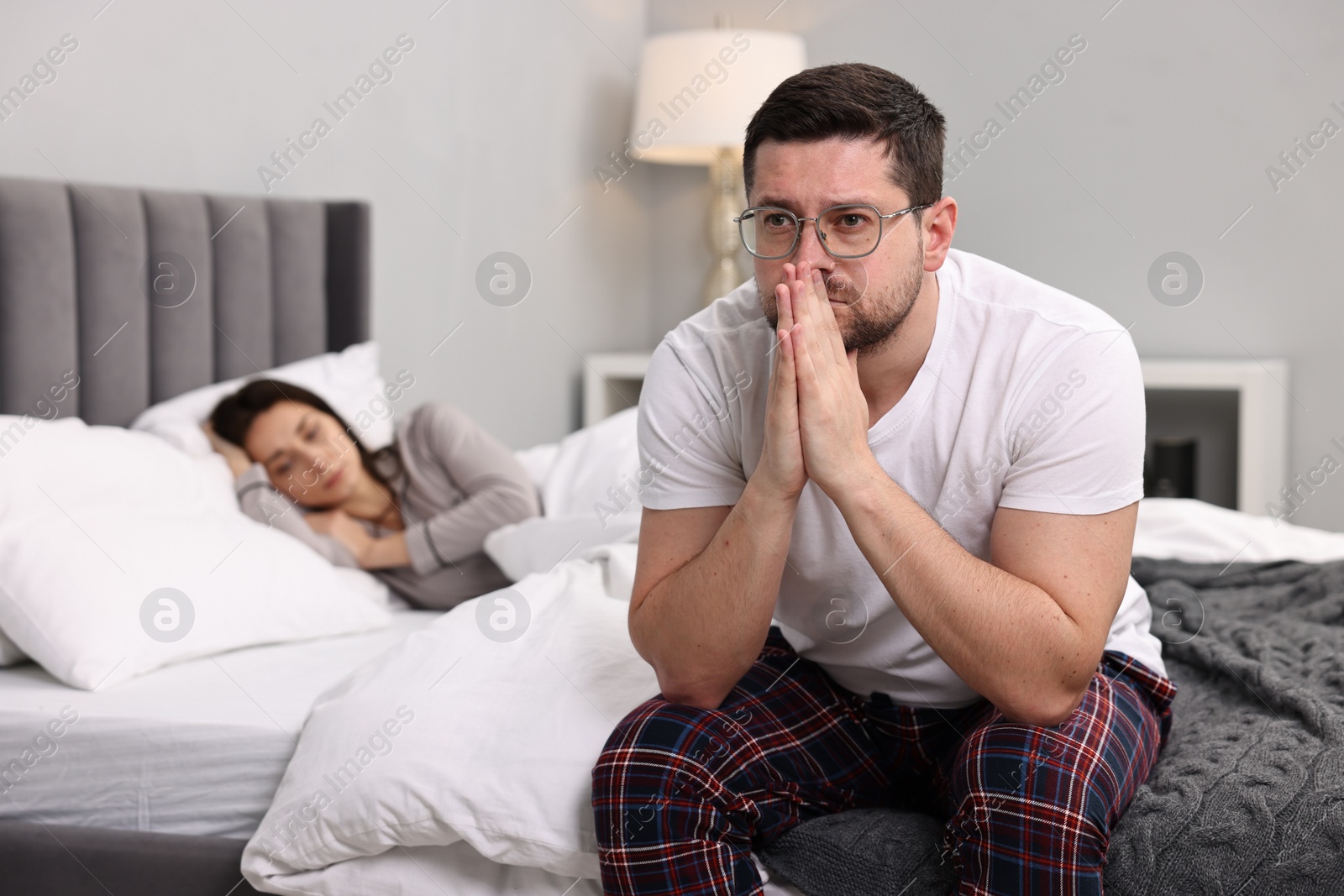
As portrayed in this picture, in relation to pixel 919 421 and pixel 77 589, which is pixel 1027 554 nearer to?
pixel 919 421

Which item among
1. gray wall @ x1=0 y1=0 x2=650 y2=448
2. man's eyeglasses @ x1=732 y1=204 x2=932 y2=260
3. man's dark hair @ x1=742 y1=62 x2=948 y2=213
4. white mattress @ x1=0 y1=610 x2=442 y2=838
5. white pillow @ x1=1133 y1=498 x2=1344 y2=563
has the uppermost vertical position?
gray wall @ x1=0 y1=0 x2=650 y2=448

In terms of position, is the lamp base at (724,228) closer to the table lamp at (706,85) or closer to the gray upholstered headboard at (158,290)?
Answer: the table lamp at (706,85)

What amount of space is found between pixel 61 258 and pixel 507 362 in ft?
4.61

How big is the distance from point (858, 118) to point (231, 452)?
4.08 ft

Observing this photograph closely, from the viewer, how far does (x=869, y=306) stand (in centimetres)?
114

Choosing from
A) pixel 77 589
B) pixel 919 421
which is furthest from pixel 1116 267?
pixel 77 589

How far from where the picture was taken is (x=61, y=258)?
5.86 ft

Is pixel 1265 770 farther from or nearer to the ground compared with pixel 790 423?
nearer to the ground

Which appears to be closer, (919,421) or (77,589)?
(919,421)

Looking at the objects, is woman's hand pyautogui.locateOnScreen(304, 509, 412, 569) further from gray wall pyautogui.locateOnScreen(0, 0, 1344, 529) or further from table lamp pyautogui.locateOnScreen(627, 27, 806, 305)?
table lamp pyautogui.locateOnScreen(627, 27, 806, 305)

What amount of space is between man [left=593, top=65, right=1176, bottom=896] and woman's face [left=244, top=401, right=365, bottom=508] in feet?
2.82

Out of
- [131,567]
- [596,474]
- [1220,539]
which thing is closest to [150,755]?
[131,567]

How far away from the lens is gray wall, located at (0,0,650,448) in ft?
6.27

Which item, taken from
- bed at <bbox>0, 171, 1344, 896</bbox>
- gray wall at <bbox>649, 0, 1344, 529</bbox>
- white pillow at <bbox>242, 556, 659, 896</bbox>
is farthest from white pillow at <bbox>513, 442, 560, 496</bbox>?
gray wall at <bbox>649, 0, 1344, 529</bbox>
